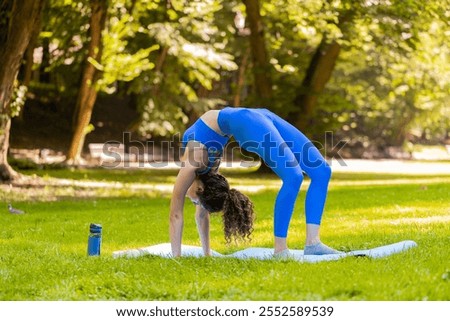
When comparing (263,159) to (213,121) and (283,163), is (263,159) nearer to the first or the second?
(283,163)

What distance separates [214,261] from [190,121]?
28.0m

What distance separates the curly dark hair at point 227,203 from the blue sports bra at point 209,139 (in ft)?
0.47

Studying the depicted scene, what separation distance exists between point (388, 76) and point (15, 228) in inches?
1250

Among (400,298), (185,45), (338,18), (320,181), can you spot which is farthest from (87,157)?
(400,298)

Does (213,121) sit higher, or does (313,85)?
(213,121)

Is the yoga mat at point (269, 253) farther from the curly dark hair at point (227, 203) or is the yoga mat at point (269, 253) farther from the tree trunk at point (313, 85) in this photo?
the tree trunk at point (313, 85)

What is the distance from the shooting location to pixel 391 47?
27.4 m

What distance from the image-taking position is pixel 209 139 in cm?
852

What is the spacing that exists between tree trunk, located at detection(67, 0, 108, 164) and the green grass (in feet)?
27.2

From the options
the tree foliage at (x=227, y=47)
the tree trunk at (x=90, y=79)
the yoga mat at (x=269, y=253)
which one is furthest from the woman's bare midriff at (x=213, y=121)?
the tree trunk at (x=90, y=79)

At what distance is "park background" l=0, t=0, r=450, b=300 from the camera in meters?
7.27

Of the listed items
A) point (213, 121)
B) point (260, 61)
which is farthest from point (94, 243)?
point (260, 61)

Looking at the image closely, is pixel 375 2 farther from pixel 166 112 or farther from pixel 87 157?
pixel 87 157

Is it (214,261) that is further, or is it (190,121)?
(190,121)
